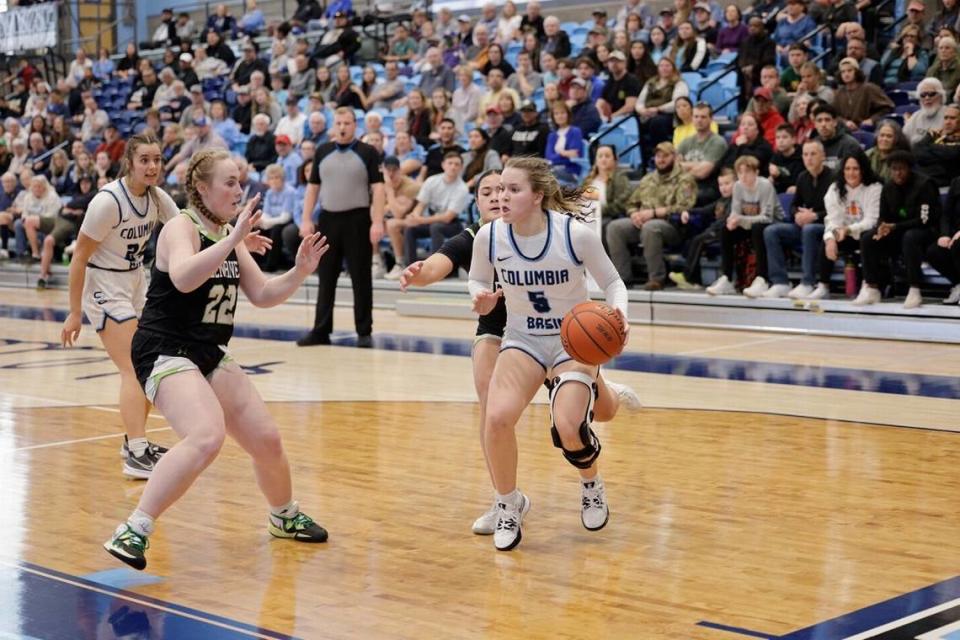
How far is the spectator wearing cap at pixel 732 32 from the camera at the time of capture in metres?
15.6

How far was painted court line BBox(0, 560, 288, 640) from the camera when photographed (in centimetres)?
424

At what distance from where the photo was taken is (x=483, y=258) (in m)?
5.49

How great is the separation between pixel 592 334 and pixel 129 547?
1.82 m

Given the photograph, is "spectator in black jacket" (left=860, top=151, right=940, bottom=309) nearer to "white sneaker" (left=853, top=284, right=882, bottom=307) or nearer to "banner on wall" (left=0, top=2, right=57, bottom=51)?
"white sneaker" (left=853, top=284, right=882, bottom=307)

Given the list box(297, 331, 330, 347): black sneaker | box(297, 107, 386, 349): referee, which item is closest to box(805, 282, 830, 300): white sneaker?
box(297, 107, 386, 349): referee

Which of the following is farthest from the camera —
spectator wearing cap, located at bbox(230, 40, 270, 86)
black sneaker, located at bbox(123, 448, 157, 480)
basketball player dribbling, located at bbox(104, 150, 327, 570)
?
spectator wearing cap, located at bbox(230, 40, 270, 86)

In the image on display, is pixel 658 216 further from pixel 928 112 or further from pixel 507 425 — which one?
pixel 507 425

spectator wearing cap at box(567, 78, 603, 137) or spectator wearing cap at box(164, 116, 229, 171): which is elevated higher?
spectator wearing cap at box(567, 78, 603, 137)

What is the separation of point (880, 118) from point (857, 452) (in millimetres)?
6910

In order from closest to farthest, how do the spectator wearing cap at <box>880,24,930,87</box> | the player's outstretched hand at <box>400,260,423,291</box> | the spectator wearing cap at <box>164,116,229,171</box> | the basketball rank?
Answer: the basketball, the player's outstretched hand at <box>400,260,423,291</box>, the spectator wearing cap at <box>880,24,930,87</box>, the spectator wearing cap at <box>164,116,229,171</box>

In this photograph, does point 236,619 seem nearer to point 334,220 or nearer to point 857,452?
point 857,452

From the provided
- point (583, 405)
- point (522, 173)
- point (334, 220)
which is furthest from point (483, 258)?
point (334, 220)

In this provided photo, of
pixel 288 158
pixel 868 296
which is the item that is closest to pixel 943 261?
pixel 868 296

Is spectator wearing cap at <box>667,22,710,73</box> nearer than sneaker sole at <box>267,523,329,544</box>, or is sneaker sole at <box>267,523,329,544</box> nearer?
sneaker sole at <box>267,523,329,544</box>
